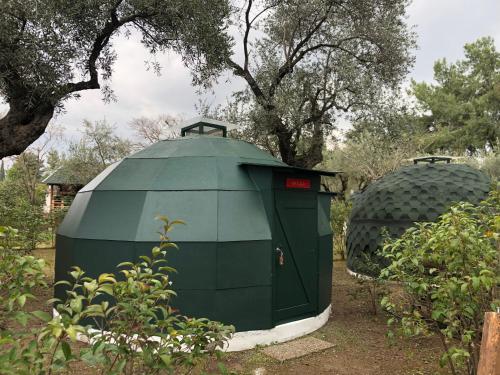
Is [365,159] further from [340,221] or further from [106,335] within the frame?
[106,335]

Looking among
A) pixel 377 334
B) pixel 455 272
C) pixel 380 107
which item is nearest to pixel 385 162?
pixel 380 107

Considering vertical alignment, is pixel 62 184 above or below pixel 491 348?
above

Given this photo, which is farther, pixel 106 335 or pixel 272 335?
pixel 272 335

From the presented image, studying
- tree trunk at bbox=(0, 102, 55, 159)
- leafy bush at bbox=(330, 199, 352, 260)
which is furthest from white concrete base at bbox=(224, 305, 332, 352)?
leafy bush at bbox=(330, 199, 352, 260)

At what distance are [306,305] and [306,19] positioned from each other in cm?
958

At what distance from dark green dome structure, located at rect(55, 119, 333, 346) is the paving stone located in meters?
0.42

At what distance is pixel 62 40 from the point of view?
8672mm

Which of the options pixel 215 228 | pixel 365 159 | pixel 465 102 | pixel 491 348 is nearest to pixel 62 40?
pixel 215 228

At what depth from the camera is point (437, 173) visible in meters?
12.2

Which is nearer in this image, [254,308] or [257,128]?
[254,308]

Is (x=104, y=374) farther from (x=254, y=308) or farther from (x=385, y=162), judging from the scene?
(x=385, y=162)

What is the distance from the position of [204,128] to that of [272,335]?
4858mm

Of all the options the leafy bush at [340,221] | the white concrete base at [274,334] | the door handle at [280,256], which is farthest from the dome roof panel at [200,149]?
the leafy bush at [340,221]

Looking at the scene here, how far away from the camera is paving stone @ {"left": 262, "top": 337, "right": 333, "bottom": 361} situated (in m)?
6.97
